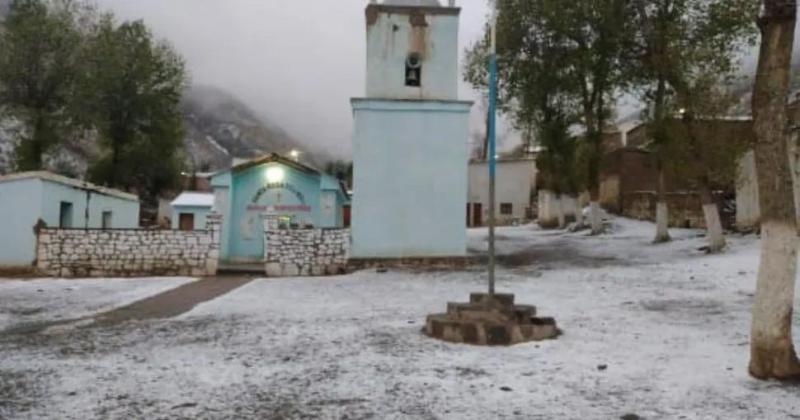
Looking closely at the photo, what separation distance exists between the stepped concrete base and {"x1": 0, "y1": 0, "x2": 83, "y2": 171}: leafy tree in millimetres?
31940

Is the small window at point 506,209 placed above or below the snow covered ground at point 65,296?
above

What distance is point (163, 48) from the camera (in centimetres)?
4044

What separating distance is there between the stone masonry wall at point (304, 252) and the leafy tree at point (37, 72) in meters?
21.9

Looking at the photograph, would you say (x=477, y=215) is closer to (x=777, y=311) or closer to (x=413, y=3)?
(x=413, y=3)

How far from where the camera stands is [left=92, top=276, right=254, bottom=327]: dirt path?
10844 mm

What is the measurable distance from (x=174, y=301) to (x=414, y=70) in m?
10.6

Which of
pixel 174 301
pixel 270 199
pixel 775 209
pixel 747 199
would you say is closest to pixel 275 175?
pixel 270 199

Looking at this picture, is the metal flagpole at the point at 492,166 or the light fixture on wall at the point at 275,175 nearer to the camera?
the metal flagpole at the point at 492,166

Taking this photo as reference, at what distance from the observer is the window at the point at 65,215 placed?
21141 mm

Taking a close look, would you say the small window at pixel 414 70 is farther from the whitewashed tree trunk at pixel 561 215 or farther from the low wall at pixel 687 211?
the whitewashed tree trunk at pixel 561 215

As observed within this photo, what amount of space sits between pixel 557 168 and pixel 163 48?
80.2 feet

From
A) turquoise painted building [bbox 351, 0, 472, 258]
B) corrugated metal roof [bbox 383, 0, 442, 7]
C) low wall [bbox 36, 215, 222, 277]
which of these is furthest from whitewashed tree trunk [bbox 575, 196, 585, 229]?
low wall [bbox 36, 215, 222, 277]

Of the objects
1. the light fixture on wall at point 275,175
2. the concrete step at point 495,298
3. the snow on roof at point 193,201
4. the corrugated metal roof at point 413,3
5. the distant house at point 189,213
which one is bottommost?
the concrete step at point 495,298

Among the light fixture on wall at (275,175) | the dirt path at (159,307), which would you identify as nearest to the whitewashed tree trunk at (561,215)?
the light fixture on wall at (275,175)
